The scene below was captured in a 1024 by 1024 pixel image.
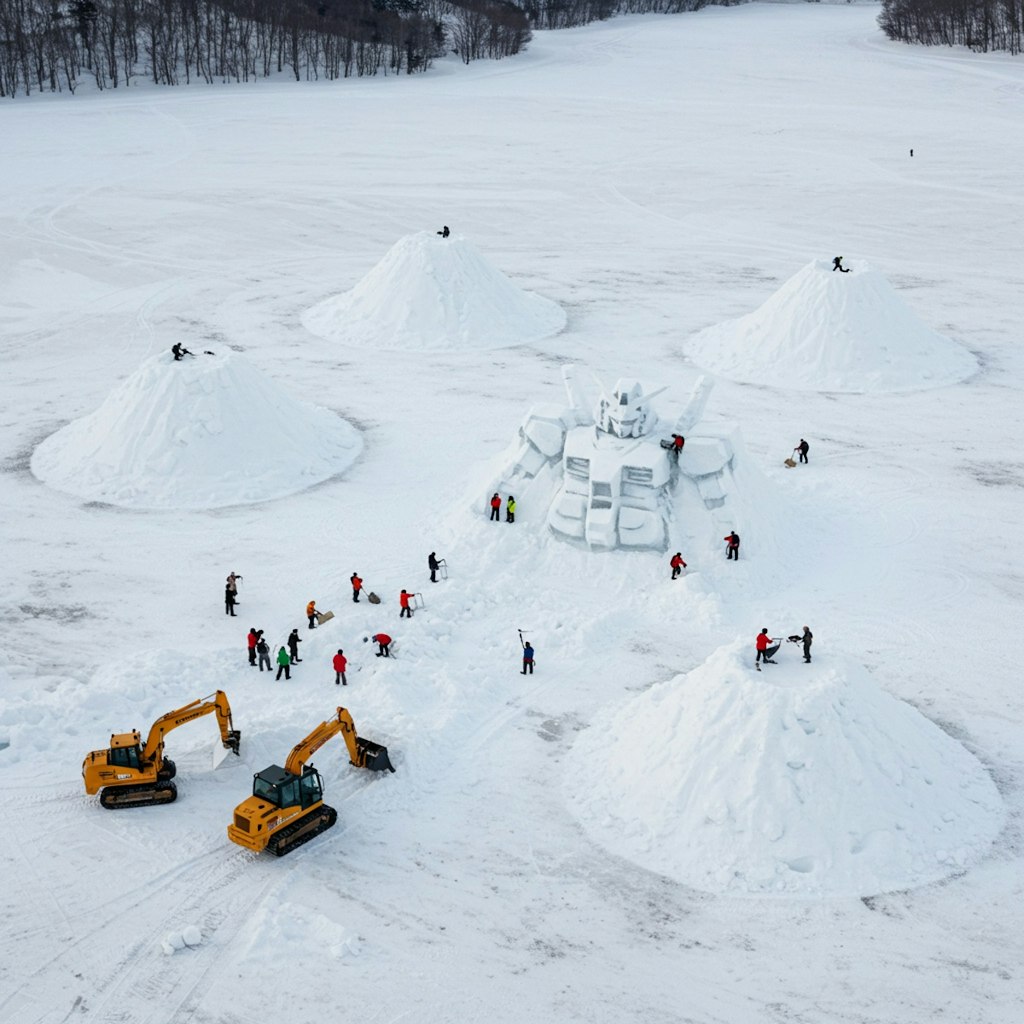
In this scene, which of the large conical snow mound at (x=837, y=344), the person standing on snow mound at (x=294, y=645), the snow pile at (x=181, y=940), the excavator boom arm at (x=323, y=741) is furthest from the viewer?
the large conical snow mound at (x=837, y=344)

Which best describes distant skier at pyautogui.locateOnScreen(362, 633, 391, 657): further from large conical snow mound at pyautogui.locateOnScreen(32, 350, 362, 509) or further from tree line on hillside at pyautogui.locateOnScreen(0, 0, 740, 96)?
tree line on hillside at pyautogui.locateOnScreen(0, 0, 740, 96)

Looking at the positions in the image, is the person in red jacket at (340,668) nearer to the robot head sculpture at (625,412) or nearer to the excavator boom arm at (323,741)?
the excavator boom arm at (323,741)

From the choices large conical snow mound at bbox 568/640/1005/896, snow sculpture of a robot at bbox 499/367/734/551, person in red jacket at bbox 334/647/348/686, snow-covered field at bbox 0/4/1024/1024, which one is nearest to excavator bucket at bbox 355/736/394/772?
snow-covered field at bbox 0/4/1024/1024

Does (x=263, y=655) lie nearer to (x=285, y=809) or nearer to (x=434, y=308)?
(x=285, y=809)

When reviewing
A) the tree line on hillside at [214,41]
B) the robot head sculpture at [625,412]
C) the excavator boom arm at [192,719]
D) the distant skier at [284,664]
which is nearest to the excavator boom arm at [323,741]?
the excavator boom arm at [192,719]

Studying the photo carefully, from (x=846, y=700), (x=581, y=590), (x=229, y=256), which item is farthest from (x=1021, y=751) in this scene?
(x=229, y=256)

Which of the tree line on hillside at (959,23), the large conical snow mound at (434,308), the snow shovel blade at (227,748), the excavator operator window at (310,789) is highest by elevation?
the tree line on hillside at (959,23)

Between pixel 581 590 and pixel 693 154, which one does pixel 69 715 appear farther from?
pixel 693 154

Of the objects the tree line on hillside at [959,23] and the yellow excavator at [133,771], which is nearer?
the yellow excavator at [133,771]
